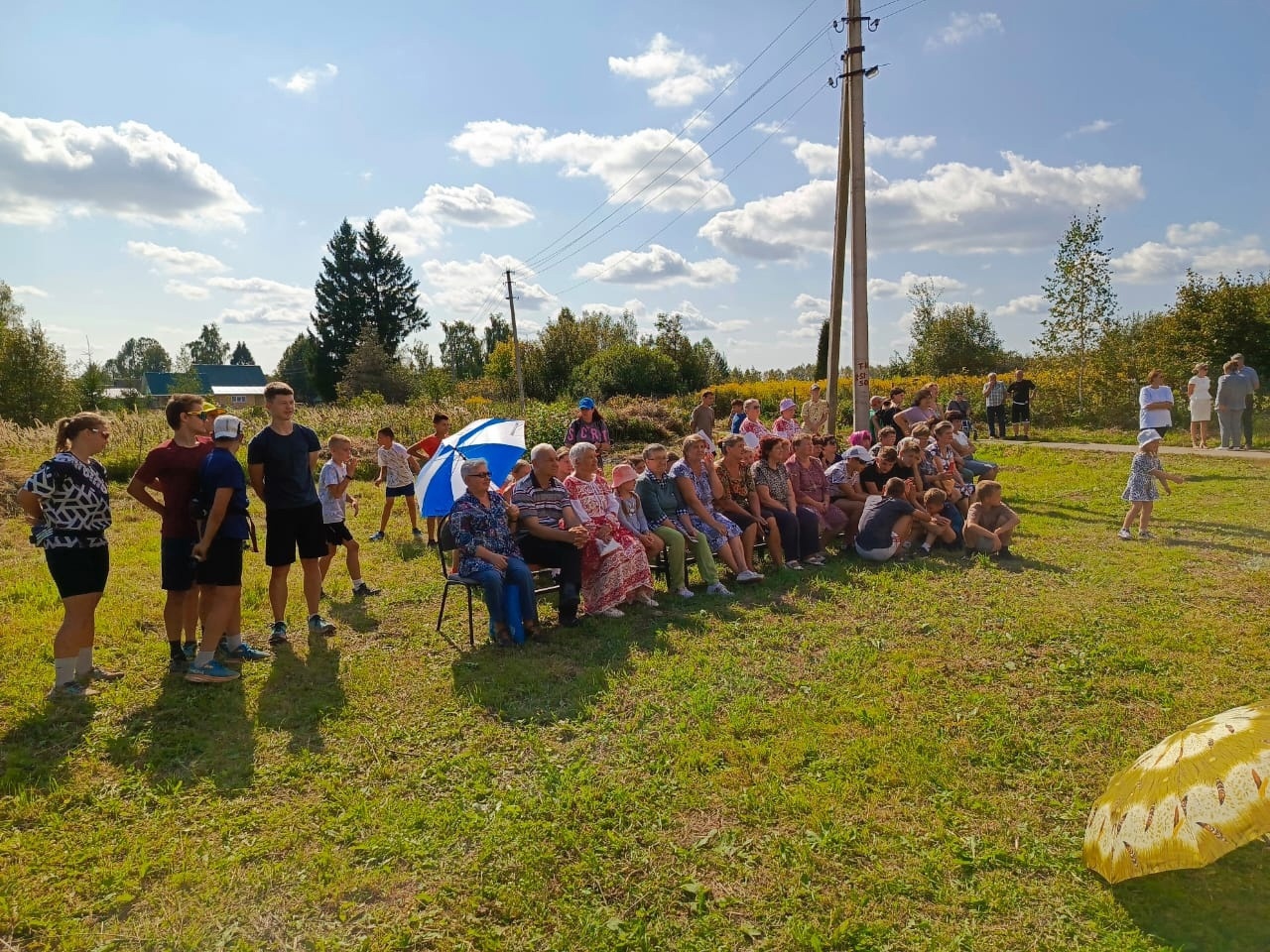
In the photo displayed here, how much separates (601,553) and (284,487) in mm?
2542

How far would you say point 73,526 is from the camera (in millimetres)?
4520

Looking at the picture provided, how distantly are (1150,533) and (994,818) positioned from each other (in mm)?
6559

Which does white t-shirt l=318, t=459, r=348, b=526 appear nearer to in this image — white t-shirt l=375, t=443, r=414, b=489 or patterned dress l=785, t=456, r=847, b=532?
white t-shirt l=375, t=443, r=414, b=489

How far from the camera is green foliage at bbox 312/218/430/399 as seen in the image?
54.4 meters

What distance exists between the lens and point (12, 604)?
264 inches

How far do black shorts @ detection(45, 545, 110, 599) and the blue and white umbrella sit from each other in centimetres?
243

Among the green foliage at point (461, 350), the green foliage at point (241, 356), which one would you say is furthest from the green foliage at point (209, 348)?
the green foliage at point (461, 350)

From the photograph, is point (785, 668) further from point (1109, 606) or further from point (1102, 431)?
point (1102, 431)

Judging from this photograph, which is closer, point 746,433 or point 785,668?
point 785,668

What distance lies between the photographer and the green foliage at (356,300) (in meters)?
54.4

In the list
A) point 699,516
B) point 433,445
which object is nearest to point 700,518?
point 699,516

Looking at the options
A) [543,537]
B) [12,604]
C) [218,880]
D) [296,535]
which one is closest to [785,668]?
[543,537]

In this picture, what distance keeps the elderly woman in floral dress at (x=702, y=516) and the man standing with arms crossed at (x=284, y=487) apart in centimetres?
322

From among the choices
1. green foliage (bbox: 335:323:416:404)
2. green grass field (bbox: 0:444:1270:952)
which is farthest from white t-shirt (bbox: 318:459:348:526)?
green foliage (bbox: 335:323:416:404)
